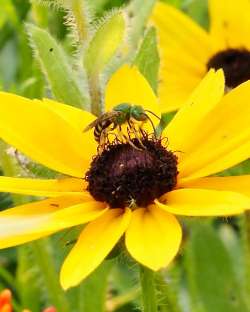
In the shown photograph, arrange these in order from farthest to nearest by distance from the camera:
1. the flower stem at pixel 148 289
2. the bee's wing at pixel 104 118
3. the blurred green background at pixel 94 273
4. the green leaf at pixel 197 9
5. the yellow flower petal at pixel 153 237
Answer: the green leaf at pixel 197 9 → the blurred green background at pixel 94 273 → the bee's wing at pixel 104 118 → the flower stem at pixel 148 289 → the yellow flower petal at pixel 153 237

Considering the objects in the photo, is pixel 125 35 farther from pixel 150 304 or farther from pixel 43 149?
pixel 150 304

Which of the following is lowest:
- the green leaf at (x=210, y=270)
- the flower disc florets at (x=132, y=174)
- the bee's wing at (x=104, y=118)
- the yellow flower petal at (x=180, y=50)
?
the green leaf at (x=210, y=270)

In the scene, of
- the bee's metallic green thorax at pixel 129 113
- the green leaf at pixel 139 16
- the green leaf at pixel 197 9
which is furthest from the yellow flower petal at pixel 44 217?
the green leaf at pixel 197 9

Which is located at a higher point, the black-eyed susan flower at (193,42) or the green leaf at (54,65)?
the green leaf at (54,65)

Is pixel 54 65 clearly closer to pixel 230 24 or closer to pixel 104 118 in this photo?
pixel 104 118

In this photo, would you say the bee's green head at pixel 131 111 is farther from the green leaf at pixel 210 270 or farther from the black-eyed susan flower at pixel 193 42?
the green leaf at pixel 210 270

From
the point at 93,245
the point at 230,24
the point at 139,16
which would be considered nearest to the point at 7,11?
the point at 139,16

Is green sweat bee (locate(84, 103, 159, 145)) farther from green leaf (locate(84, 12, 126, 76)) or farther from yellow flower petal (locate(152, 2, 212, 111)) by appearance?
yellow flower petal (locate(152, 2, 212, 111))
